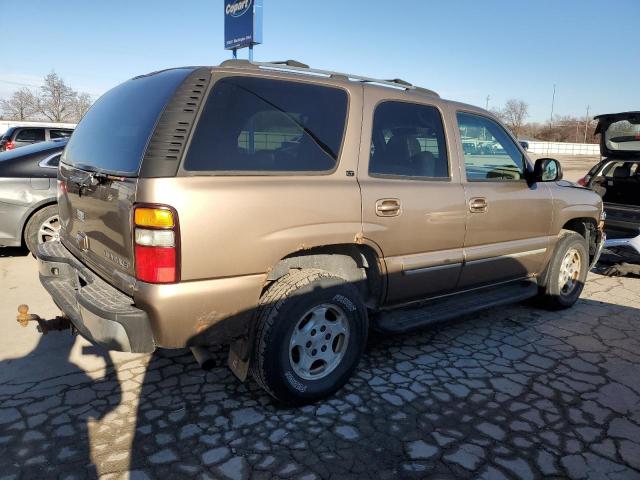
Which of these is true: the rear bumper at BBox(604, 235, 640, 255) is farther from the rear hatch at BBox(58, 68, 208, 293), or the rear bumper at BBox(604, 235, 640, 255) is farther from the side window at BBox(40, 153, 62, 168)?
the side window at BBox(40, 153, 62, 168)

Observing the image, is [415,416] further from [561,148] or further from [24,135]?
[561,148]

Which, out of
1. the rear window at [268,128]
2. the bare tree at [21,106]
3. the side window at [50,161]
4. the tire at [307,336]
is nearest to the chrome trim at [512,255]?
the tire at [307,336]

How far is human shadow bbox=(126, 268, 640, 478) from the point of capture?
2.47 meters

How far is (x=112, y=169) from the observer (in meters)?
2.69

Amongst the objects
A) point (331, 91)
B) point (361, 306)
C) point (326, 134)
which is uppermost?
point (331, 91)

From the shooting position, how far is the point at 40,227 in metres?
5.91

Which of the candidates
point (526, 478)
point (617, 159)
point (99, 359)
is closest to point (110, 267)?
point (99, 359)

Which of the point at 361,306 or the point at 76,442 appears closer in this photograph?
the point at 76,442

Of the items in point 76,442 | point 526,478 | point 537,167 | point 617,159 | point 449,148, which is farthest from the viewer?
point 617,159

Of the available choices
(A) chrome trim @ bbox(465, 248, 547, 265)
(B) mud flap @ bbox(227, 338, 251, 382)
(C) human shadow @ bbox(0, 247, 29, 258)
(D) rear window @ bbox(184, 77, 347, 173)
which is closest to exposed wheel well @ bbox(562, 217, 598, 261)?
(A) chrome trim @ bbox(465, 248, 547, 265)

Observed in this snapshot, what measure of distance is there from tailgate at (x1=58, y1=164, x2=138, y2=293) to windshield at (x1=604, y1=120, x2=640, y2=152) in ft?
21.4

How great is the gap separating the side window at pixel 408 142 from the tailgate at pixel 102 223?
1.52 meters

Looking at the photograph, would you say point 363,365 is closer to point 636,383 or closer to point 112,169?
point 636,383

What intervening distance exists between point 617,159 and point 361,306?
18.9 ft
